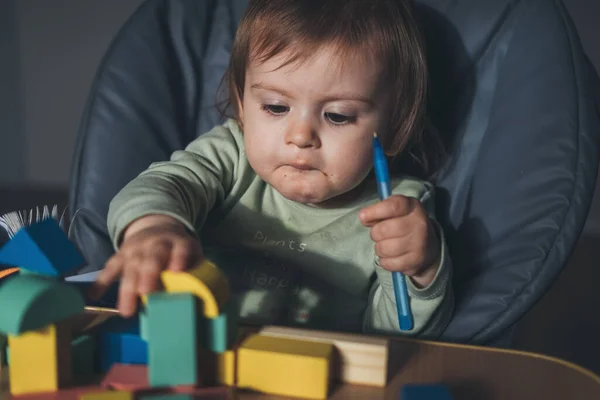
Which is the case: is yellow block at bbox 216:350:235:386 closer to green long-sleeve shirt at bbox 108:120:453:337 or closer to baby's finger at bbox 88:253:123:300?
baby's finger at bbox 88:253:123:300

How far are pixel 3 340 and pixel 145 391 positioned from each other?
0.16 m

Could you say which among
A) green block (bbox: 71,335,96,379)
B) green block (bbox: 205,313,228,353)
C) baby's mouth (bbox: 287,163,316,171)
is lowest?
green block (bbox: 71,335,96,379)

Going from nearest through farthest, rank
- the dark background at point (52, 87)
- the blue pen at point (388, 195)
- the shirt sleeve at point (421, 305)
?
the blue pen at point (388, 195)
the shirt sleeve at point (421, 305)
the dark background at point (52, 87)

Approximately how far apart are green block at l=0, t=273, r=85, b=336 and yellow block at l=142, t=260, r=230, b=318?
0.06m

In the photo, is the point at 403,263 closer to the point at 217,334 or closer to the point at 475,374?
the point at 475,374

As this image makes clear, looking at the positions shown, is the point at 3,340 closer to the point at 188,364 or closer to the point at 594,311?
the point at 188,364

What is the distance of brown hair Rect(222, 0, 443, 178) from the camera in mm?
869

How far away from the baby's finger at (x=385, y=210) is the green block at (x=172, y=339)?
0.25 metres

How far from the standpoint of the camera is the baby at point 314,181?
0.82m

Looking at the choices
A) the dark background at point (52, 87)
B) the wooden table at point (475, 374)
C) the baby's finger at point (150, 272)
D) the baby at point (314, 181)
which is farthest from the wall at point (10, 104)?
the baby's finger at point (150, 272)

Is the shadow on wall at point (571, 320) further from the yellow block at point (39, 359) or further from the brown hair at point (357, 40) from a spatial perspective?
the yellow block at point (39, 359)

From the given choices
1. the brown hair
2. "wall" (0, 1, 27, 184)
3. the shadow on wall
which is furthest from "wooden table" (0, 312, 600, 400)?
"wall" (0, 1, 27, 184)

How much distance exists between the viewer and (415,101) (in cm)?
97

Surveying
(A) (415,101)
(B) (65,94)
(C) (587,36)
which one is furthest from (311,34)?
(B) (65,94)
